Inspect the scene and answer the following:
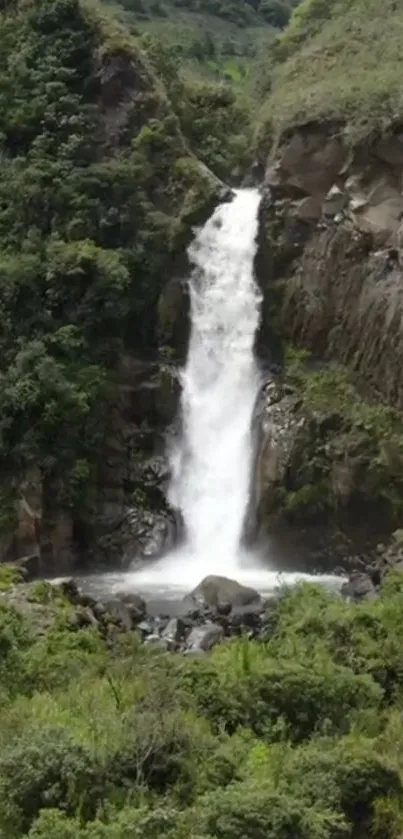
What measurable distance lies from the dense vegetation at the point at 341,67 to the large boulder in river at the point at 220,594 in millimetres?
15551

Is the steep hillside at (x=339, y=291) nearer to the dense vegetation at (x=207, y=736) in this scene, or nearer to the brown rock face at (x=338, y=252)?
the brown rock face at (x=338, y=252)

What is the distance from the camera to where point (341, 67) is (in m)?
40.7

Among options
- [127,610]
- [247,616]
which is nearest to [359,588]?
[247,616]

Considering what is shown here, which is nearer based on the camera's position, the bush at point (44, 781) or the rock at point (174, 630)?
the bush at point (44, 781)

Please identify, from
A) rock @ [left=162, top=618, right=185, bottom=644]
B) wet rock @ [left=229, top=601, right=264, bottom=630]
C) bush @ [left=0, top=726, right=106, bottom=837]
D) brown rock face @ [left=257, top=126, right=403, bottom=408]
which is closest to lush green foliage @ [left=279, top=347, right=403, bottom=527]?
brown rock face @ [left=257, top=126, right=403, bottom=408]

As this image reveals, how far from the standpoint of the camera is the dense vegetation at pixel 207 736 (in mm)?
11805

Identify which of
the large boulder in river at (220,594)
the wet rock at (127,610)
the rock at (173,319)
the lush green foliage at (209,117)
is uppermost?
the lush green foliage at (209,117)

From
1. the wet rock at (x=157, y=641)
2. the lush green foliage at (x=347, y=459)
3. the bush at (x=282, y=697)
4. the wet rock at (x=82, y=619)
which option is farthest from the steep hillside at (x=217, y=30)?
the bush at (x=282, y=697)

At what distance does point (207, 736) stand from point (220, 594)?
11.2 m

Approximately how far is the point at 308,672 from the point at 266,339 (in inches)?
784

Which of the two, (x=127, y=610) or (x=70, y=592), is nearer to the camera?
(x=70, y=592)

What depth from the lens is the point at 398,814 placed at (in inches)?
510

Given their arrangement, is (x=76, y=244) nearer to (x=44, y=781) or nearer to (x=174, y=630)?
(x=174, y=630)

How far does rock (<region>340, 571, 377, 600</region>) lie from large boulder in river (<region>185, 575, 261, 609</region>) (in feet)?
6.91
